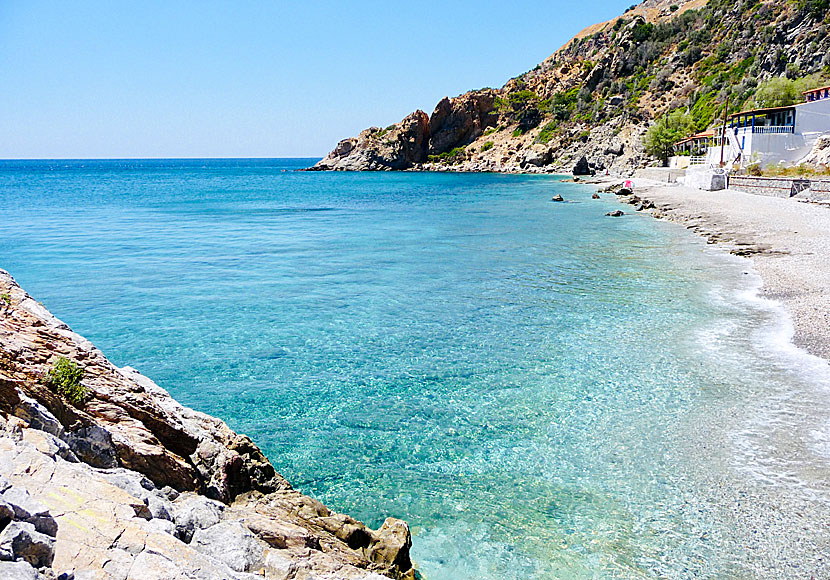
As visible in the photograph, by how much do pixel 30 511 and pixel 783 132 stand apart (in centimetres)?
A: 6925

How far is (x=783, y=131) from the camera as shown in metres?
58.8

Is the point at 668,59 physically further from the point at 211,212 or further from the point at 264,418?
the point at 264,418

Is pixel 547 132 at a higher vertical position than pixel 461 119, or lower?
lower

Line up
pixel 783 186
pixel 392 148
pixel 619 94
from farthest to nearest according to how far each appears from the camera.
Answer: pixel 392 148 → pixel 619 94 → pixel 783 186

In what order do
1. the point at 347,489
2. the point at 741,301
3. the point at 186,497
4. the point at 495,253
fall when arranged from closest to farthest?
the point at 186,497 → the point at 347,489 → the point at 741,301 → the point at 495,253

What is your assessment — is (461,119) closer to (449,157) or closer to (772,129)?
(449,157)

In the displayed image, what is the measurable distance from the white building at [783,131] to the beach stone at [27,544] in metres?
67.7

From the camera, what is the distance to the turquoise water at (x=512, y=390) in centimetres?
814

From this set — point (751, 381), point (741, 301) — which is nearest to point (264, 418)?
point (751, 381)

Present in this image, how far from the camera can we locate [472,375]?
13.7 meters

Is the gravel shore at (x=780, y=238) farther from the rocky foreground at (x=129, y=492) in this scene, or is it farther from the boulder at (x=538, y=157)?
the boulder at (x=538, y=157)

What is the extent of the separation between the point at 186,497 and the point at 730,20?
144 m

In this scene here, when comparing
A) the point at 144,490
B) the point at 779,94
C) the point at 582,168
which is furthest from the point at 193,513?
the point at 582,168

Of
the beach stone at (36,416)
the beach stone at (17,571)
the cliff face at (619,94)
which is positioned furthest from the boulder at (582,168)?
the beach stone at (17,571)
